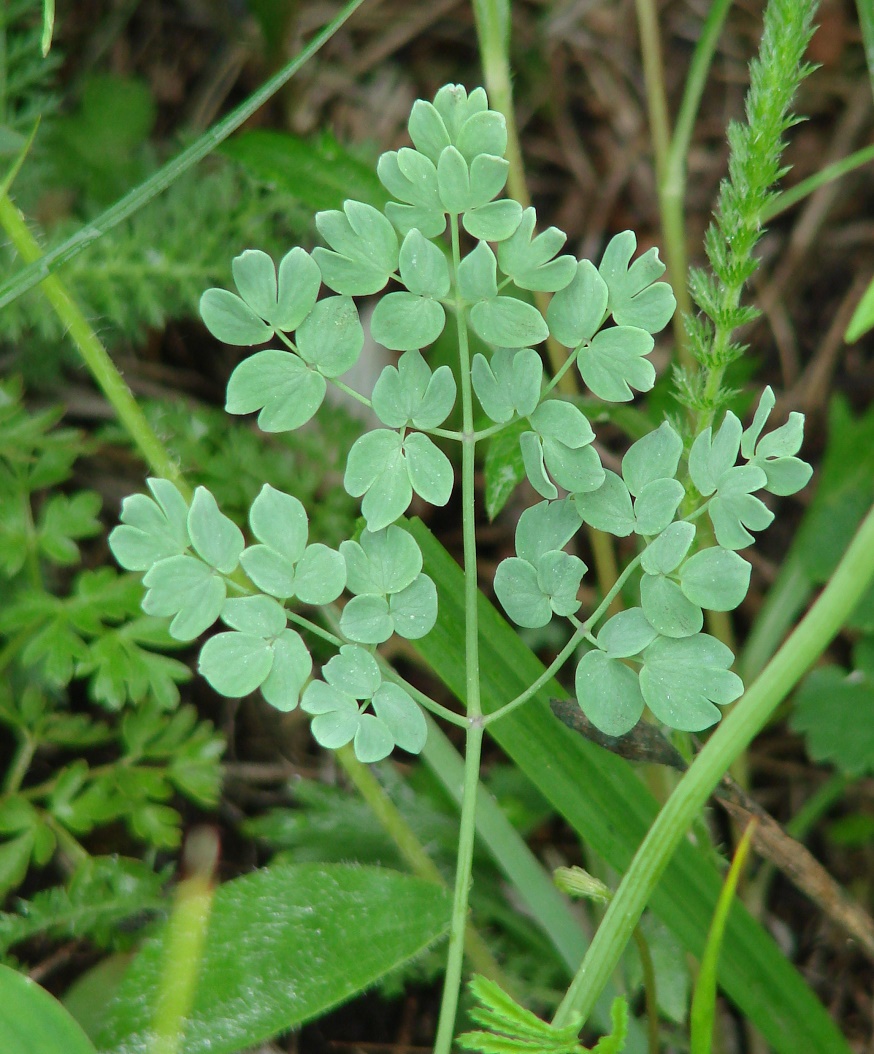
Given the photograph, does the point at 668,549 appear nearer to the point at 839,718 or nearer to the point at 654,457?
the point at 654,457

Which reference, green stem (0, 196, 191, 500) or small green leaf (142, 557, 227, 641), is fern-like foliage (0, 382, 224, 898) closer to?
green stem (0, 196, 191, 500)

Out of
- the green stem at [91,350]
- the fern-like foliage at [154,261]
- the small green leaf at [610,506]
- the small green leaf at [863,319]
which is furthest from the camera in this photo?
the fern-like foliage at [154,261]

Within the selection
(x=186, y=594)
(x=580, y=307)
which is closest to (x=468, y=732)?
(x=186, y=594)

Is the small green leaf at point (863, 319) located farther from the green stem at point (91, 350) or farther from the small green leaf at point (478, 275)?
the green stem at point (91, 350)

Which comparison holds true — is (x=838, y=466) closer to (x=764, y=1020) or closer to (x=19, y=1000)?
(x=764, y=1020)

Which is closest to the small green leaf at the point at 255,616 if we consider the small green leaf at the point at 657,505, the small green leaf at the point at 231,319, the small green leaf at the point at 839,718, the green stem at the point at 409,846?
the small green leaf at the point at 231,319

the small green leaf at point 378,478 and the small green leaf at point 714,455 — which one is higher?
the small green leaf at point 714,455

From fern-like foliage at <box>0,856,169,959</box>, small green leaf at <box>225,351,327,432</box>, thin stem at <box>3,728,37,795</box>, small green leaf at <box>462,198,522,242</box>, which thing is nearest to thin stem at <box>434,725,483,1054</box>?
small green leaf at <box>225,351,327,432</box>
